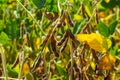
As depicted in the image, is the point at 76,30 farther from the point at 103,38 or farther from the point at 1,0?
the point at 1,0

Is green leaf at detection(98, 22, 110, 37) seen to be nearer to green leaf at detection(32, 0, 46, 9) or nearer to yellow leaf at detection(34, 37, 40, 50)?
green leaf at detection(32, 0, 46, 9)

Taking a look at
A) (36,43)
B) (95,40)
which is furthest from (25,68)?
(36,43)

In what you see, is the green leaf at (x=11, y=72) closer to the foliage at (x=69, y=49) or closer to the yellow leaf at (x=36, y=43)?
the foliage at (x=69, y=49)

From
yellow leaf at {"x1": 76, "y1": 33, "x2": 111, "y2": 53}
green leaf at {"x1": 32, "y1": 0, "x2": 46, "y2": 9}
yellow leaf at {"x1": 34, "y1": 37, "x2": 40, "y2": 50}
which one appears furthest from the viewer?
yellow leaf at {"x1": 34, "y1": 37, "x2": 40, "y2": 50}

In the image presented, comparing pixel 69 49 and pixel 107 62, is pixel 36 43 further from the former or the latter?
pixel 107 62

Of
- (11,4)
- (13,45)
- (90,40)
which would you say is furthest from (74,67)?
(11,4)

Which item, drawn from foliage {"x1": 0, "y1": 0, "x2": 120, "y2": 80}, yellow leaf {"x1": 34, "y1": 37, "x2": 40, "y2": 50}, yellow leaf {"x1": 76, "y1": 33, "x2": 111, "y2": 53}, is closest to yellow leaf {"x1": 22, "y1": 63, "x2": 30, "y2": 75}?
foliage {"x1": 0, "y1": 0, "x2": 120, "y2": 80}

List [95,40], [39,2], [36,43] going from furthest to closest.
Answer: [36,43] < [39,2] < [95,40]

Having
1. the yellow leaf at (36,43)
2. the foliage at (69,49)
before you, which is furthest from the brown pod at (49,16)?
the yellow leaf at (36,43)
